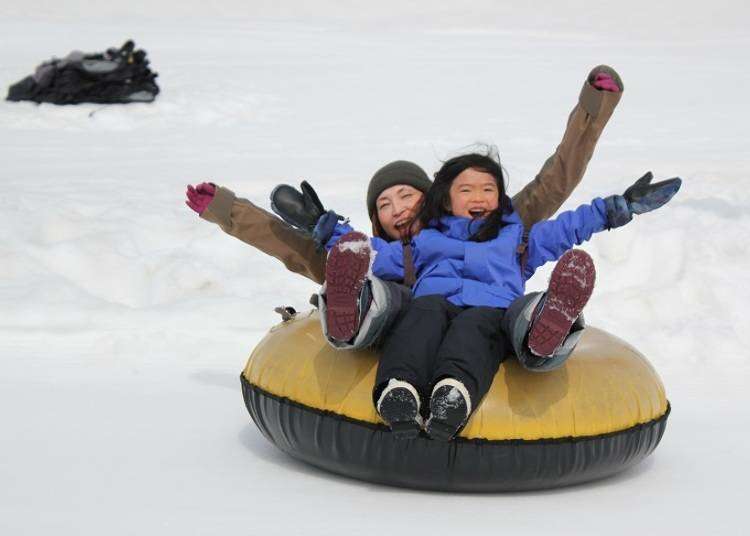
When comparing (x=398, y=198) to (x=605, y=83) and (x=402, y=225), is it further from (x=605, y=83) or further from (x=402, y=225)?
(x=605, y=83)

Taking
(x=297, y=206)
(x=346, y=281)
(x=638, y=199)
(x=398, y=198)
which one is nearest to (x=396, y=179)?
(x=398, y=198)

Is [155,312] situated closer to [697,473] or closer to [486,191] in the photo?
[486,191]

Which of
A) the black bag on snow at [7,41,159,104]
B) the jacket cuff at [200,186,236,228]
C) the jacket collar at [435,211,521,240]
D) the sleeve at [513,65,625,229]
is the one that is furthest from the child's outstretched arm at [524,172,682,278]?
the black bag on snow at [7,41,159,104]

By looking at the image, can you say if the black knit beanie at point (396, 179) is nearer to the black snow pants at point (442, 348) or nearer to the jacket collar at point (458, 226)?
the jacket collar at point (458, 226)

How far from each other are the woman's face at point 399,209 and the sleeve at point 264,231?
0.25m

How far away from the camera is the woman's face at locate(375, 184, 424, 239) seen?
12.3ft

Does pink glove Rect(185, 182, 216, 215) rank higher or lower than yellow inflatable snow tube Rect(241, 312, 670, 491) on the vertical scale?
higher

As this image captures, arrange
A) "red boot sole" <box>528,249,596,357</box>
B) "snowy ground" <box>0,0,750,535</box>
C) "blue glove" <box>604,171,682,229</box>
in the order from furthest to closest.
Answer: "blue glove" <box>604,171,682,229</box> → "snowy ground" <box>0,0,750,535</box> → "red boot sole" <box>528,249,596,357</box>

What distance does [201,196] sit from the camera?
3.81 m

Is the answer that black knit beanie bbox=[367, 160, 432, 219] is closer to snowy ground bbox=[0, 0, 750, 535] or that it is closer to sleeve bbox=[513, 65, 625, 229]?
sleeve bbox=[513, 65, 625, 229]

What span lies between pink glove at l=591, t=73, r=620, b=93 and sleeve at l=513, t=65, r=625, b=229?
12 mm

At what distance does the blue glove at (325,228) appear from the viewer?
3.55m

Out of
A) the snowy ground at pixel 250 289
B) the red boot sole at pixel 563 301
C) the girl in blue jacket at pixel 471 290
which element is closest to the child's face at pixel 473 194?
the girl in blue jacket at pixel 471 290

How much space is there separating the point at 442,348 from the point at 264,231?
1.11 m
